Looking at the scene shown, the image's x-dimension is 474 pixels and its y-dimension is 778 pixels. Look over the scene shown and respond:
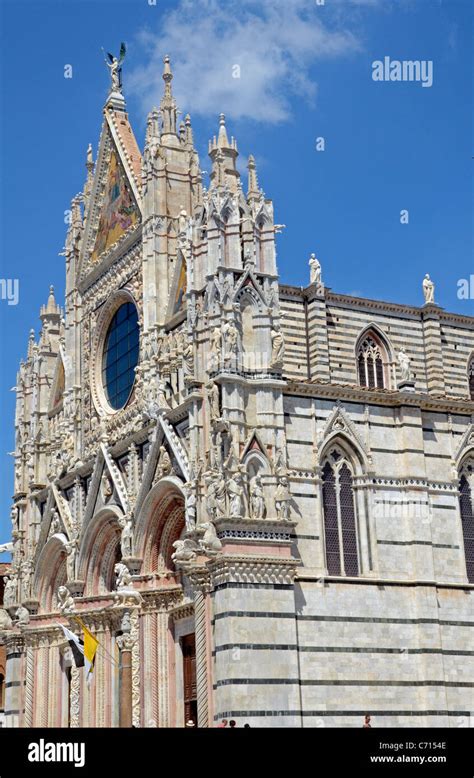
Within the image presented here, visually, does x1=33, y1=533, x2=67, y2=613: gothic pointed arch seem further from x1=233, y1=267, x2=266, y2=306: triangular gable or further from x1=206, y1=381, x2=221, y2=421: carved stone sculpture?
x1=233, y1=267, x2=266, y2=306: triangular gable

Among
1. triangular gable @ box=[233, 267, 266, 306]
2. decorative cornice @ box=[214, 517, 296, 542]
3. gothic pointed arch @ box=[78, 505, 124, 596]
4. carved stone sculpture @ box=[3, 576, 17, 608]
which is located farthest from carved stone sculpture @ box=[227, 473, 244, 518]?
carved stone sculpture @ box=[3, 576, 17, 608]

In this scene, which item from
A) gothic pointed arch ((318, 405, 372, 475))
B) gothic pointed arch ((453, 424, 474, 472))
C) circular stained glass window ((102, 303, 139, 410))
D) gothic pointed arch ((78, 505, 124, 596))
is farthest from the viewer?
circular stained glass window ((102, 303, 139, 410))

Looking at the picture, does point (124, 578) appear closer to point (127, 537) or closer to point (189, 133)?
point (127, 537)

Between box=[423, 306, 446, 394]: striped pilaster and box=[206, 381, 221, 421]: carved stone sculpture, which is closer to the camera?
box=[206, 381, 221, 421]: carved stone sculpture

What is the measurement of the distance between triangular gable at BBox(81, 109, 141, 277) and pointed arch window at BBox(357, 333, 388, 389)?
7.51m

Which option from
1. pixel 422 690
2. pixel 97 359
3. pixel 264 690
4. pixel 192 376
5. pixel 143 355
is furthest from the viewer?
pixel 97 359

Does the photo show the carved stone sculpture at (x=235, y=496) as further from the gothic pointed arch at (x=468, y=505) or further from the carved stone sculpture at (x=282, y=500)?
the gothic pointed arch at (x=468, y=505)

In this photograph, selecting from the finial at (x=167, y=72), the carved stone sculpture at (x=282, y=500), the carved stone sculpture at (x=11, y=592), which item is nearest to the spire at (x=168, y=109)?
the finial at (x=167, y=72)

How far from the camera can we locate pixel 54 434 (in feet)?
121

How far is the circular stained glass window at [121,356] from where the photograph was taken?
1271 inches

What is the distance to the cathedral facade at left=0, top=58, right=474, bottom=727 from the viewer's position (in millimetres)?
24281

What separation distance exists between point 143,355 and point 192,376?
370 cm
